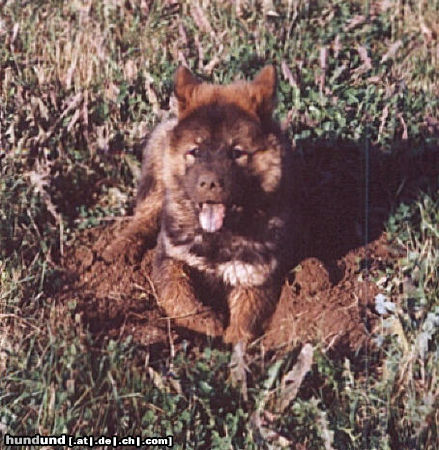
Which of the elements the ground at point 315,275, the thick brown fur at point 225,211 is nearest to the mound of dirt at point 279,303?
the ground at point 315,275

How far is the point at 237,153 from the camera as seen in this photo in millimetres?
5281

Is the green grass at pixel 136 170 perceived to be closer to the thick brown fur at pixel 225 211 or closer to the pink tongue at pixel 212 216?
the thick brown fur at pixel 225 211

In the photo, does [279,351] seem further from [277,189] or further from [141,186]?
[141,186]

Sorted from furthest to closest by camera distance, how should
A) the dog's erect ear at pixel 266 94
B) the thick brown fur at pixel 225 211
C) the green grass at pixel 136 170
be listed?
the dog's erect ear at pixel 266 94, the thick brown fur at pixel 225 211, the green grass at pixel 136 170

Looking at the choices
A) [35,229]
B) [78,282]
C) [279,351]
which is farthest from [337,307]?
[35,229]

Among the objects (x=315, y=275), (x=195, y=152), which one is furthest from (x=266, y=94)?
(x=315, y=275)

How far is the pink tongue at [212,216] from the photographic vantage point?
17.5 ft

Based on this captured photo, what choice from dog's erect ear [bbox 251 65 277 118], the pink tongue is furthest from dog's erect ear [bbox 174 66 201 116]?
the pink tongue

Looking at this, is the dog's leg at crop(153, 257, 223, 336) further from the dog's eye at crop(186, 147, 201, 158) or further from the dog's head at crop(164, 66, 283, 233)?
the dog's eye at crop(186, 147, 201, 158)

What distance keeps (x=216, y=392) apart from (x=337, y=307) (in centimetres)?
113

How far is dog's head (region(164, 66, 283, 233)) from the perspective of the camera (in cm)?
517

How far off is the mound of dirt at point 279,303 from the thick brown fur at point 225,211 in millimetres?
124

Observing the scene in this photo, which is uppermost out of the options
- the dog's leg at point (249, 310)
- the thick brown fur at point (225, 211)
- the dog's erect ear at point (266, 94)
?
the dog's erect ear at point (266, 94)

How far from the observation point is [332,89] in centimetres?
682
